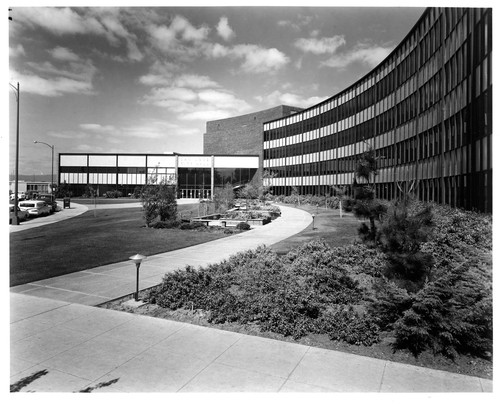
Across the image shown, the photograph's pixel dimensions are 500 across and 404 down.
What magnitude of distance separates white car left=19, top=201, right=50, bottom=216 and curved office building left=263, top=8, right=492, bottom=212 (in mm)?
27877

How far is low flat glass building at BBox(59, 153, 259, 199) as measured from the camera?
65.3m

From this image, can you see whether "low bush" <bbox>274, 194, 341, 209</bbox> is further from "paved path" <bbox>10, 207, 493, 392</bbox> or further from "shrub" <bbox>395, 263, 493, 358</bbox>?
"paved path" <bbox>10, 207, 493, 392</bbox>

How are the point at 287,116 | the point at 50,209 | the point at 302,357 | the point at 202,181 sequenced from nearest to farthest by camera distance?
the point at 302,357
the point at 50,209
the point at 287,116
the point at 202,181

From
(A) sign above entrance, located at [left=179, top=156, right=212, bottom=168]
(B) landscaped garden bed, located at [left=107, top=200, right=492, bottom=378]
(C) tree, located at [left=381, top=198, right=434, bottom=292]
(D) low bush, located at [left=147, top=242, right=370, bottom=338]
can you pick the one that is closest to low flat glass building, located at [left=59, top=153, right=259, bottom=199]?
(A) sign above entrance, located at [left=179, top=156, right=212, bottom=168]

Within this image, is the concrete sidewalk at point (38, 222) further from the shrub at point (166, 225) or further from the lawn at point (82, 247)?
the shrub at point (166, 225)

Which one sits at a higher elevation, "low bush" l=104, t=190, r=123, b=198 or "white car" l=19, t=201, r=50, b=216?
"low bush" l=104, t=190, r=123, b=198

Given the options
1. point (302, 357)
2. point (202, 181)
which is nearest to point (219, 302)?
point (302, 357)

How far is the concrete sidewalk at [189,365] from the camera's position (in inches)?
169

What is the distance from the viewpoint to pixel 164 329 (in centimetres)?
593

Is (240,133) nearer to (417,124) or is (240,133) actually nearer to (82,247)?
(417,124)

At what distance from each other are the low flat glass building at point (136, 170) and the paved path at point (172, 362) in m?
58.6

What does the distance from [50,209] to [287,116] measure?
3871 cm

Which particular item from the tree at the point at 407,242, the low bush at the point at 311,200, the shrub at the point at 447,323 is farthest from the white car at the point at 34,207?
the shrub at the point at 447,323
